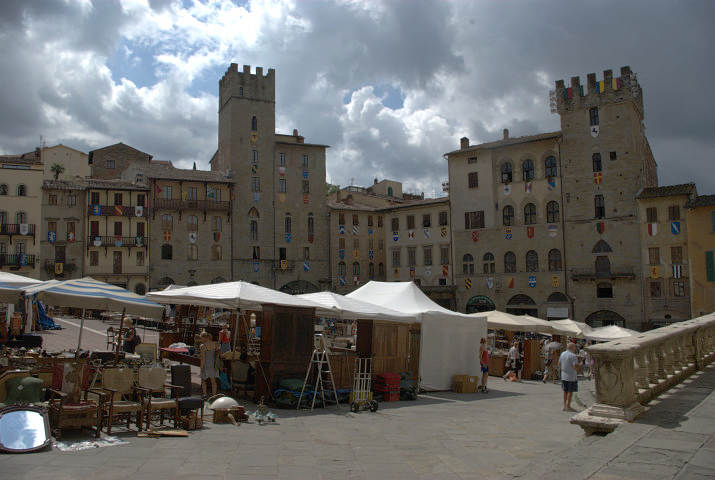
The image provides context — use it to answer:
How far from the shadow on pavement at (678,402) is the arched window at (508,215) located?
40.3m

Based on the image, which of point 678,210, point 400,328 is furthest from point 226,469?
point 678,210

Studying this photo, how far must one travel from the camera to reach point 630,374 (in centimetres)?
738

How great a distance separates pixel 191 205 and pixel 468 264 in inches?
976

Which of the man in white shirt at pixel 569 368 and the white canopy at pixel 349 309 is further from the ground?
the white canopy at pixel 349 309

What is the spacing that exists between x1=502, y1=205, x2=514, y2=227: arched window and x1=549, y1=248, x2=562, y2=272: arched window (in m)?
4.10

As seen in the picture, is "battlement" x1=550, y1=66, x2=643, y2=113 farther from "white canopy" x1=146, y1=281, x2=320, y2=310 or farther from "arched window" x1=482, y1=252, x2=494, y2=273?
"white canopy" x1=146, y1=281, x2=320, y2=310

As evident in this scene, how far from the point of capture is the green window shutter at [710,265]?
41344 mm

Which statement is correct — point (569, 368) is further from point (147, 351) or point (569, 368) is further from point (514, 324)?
point (514, 324)

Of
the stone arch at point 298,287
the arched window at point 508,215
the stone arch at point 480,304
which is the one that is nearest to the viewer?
the arched window at point 508,215

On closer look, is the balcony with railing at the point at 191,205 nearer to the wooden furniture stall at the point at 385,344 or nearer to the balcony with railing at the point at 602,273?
the balcony with railing at the point at 602,273

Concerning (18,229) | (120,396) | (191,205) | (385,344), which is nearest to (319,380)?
(385,344)

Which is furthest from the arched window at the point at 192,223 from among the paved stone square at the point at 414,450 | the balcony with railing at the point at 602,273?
the paved stone square at the point at 414,450

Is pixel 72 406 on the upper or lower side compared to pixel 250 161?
lower

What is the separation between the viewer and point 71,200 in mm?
53500
